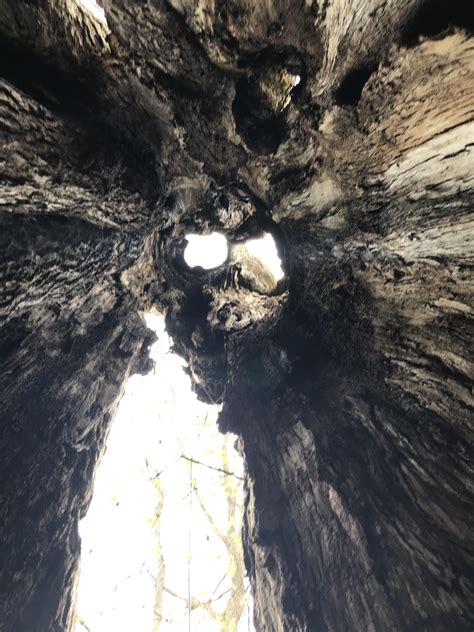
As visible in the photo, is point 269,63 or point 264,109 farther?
point 264,109

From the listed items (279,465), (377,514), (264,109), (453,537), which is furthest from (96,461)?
(264,109)

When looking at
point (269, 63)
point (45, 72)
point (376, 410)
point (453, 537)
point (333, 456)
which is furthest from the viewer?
point (333, 456)

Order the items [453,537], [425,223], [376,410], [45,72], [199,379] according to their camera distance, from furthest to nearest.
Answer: [199,379]
[376,410]
[453,537]
[45,72]
[425,223]

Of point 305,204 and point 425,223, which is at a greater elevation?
point 305,204

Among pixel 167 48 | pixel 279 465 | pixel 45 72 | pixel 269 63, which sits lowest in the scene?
pixel 279 465

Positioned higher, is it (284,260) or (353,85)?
(353,85)

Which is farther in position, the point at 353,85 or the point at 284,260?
the point at 284,260

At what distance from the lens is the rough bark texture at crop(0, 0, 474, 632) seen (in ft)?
7.11

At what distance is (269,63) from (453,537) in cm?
378

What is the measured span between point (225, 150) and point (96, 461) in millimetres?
4524

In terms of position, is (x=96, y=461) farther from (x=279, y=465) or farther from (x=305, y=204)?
(x=305, y=204)

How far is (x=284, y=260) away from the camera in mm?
4398

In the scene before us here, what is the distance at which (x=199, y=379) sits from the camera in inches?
237

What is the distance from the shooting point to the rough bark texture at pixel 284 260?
2166 mm
